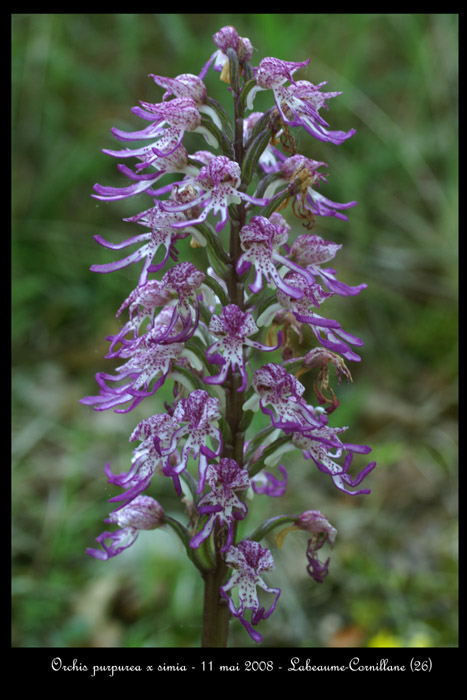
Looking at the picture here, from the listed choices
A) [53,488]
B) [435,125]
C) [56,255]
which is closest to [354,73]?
[435,125]

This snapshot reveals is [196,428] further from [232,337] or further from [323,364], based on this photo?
[323,364]

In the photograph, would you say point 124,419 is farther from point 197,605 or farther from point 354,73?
point 354,73

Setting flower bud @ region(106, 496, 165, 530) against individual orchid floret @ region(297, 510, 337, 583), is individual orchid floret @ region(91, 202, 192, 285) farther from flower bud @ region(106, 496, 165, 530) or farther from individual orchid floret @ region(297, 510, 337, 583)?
individual orchid floret @ region(297, 510, 337, 583)

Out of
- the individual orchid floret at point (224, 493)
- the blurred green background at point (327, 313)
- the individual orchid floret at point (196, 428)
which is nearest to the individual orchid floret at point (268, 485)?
the individual orchid floret at point (224, 493)

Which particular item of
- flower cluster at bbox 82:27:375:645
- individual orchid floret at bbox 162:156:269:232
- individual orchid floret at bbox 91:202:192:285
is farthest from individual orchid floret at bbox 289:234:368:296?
individual orchid floret at bbox 91:202:192:285

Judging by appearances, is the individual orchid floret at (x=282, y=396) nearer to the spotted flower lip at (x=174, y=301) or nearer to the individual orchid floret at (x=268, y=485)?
the spotted flower lip at (x=174, y=301)
